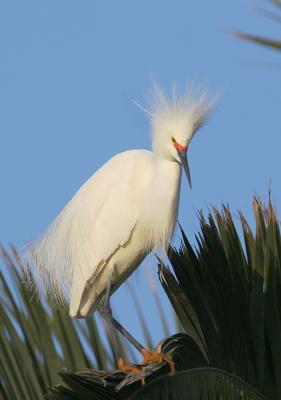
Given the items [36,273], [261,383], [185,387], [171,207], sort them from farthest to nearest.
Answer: [171,207], [36,273], [261,383], [185,387]

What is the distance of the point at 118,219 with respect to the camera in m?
3.94

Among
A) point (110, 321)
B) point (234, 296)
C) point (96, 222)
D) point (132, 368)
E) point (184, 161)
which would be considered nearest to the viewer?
point (234, 296)

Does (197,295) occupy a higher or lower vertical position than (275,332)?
higher

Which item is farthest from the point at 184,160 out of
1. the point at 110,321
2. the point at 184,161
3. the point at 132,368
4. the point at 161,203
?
the point at 132,368

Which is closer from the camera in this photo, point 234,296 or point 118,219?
point 234,296

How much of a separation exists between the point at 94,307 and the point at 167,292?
1291 millimetres

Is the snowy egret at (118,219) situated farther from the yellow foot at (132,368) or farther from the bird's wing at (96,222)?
the yellow foot at (132,368)

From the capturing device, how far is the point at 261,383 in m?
2.46

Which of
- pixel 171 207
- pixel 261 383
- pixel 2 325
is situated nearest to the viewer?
pixel 261 383

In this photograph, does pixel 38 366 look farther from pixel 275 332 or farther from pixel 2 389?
pixel 275 332

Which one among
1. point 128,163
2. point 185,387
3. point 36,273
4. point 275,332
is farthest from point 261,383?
point 128,163

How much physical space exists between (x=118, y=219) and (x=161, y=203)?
0.79 feet

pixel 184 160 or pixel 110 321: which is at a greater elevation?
pixel 184 160

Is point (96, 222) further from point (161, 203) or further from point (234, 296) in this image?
point (234, 296)
